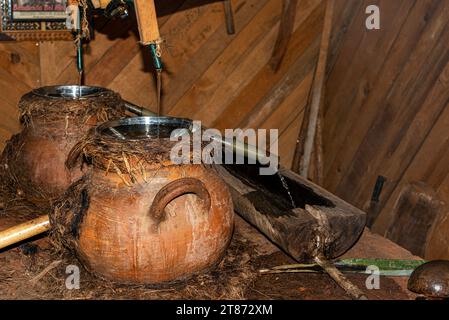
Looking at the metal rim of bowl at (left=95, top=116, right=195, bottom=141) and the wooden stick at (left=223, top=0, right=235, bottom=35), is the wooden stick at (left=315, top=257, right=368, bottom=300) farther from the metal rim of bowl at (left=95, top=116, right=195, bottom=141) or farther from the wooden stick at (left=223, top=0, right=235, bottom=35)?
the wooden stick at (left=223, top=0, right=235, bottom=35)

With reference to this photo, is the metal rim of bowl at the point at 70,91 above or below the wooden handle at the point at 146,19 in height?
below

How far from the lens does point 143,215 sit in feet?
6.84

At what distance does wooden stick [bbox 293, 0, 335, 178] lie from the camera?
4195 millimetres

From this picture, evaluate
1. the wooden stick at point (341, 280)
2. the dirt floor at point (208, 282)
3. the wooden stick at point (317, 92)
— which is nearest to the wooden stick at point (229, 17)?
the wooden stick at point (317, 92)

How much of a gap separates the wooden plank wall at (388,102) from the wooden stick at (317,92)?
0.09m

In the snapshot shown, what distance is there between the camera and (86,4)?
2574mm

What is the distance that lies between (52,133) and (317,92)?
7.15 ft

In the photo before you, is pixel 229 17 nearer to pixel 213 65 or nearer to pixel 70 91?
pixel 213 65

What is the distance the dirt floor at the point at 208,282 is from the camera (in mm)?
2189

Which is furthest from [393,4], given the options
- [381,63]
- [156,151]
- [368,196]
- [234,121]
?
[156,151]

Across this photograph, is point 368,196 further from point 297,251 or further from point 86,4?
point 86,4

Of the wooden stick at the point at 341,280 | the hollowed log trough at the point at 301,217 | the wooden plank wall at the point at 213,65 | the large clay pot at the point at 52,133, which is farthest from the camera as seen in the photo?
the wooden plank wall at the point at 213,65

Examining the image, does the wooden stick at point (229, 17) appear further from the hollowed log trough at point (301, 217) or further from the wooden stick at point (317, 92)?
the hollowed log trough at point (301, 217)

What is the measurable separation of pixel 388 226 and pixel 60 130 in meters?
1.97
